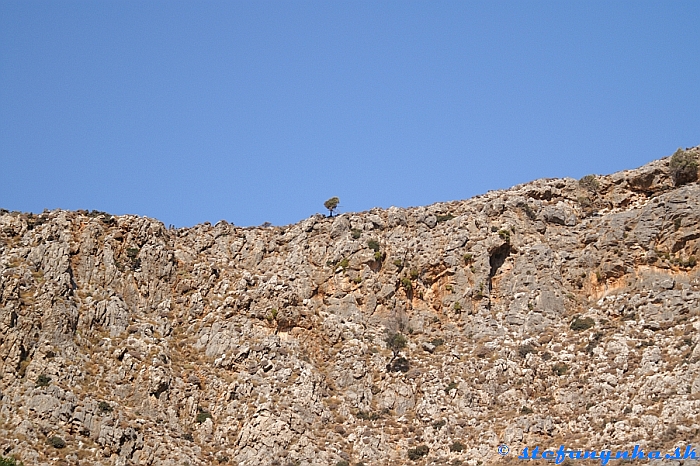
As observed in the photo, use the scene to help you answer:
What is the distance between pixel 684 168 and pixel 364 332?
26294 mm

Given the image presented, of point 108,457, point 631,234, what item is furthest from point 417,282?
point 108,457

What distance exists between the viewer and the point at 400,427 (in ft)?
190

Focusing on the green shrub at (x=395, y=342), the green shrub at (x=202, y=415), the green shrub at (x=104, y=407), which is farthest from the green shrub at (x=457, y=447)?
the green shrub at (x=104, y=407)

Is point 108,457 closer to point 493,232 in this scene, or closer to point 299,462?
point 299,462

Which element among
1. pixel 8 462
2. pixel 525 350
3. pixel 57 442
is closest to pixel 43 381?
pixel 57 442

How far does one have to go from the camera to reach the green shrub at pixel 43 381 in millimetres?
55062

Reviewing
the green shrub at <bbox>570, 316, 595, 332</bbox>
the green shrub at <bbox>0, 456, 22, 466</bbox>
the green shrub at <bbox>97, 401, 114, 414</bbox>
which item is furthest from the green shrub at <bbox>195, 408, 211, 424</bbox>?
the green shrub at <bbox>570, 316, 595, 332</bbox>

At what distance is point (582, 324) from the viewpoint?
6222 centimetres

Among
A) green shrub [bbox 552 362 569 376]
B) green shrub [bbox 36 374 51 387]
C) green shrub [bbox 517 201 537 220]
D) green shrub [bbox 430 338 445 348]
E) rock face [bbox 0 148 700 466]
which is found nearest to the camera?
rock face [bbox 0 148 700 466]

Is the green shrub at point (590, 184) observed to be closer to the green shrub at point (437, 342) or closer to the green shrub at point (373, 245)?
A: the green shrub at point (373, 245)

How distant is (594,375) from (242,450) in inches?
818

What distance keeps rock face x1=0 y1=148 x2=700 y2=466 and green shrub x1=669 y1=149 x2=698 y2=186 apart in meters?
0.77

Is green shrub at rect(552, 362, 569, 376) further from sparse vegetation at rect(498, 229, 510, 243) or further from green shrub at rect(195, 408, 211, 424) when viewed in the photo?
green shrub at rect(195, 408, 211, 424)

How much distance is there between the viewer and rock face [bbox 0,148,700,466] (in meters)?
54.8
